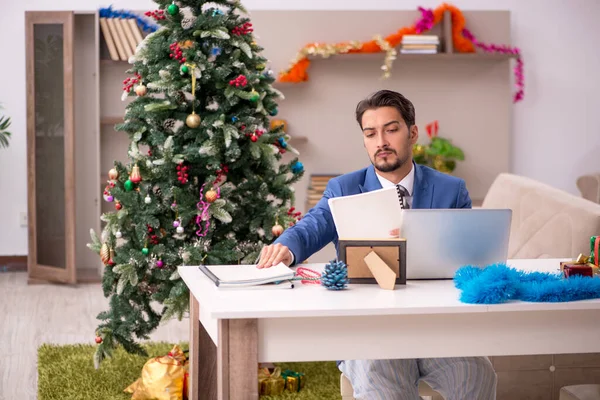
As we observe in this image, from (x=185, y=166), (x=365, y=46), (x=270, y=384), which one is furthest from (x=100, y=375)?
(x=365, y=46)

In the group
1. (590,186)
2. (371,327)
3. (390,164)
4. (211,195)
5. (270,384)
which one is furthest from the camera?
(590,186)

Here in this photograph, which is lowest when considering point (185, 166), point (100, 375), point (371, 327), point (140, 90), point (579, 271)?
point (100, 375)

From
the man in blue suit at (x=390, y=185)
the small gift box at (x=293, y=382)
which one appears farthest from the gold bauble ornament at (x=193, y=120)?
the small gift box at (x=293, y=382)

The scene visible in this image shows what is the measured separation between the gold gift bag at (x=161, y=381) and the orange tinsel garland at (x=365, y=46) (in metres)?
3.06

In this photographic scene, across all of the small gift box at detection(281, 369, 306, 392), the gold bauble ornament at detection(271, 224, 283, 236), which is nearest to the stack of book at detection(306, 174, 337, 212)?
the small gift box at detection(281, 369, 306, 392)

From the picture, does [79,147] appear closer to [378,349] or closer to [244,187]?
[244,187]

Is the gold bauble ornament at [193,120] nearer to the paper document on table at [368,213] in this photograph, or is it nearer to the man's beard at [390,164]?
the man's beard at [390,164]

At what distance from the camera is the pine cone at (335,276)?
231 centimetres

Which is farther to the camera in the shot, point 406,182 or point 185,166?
point 185,166

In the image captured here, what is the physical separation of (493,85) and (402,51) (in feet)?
2.75

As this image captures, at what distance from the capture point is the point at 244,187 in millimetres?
3682

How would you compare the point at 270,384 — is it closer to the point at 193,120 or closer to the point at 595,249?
the point at 193,120

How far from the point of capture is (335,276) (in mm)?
2309

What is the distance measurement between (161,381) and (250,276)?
4.54ft
